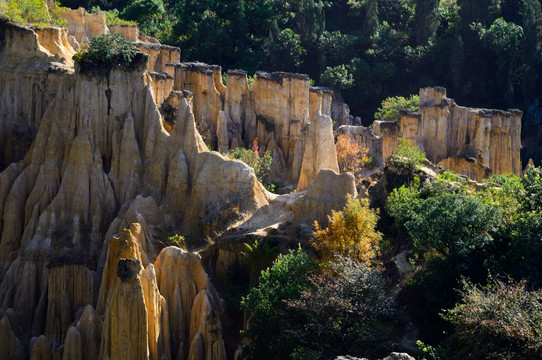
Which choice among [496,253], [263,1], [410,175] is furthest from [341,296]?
[263,1]

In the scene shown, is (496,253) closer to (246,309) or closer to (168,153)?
(246,309)

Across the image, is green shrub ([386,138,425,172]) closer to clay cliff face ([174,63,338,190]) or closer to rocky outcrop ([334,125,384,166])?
rocky outcrop ([334,125,384,166])

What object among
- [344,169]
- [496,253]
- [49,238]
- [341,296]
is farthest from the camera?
[344,169]

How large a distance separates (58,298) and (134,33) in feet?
77.9

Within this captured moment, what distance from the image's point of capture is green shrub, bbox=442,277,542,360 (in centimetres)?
2195

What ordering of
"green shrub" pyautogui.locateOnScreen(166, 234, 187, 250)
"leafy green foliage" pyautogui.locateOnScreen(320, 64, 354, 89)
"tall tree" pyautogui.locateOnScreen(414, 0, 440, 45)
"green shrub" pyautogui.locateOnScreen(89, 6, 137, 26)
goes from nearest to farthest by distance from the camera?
"green shrub" pyautogui.locateOnScreen(166, 234, 187, 250) < "green shrub" pyautogui.locateOnScreen(89, 6, 137, 26) < "leafy green foliage" pyautogui.locateOnScreen(320, 64, 354, 89) < "tall tree" pyautogui.locateOnScreen(414, 0, 440, 45)

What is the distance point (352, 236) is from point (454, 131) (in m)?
19.7

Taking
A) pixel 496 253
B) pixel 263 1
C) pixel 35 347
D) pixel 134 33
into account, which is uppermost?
pixel 263 1

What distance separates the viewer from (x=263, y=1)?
62719 mm

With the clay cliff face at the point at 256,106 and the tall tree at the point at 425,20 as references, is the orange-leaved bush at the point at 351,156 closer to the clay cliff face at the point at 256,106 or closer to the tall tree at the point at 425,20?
the clay cliff face at the point at 256,106

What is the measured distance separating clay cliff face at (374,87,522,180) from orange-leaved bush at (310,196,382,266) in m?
16.2

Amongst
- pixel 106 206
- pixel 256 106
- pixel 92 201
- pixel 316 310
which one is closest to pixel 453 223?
pixel 316 310

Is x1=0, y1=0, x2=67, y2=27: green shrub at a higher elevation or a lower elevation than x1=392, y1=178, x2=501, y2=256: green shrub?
higher

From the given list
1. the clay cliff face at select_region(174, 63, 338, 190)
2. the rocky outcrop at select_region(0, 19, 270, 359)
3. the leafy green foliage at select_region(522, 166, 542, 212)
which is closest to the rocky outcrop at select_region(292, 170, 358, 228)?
the rocky outcrop at select_region(0, 19, 270, 359)
